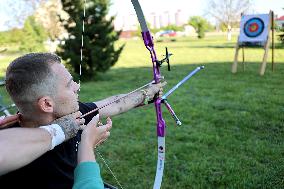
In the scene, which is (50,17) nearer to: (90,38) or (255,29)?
(90,38)

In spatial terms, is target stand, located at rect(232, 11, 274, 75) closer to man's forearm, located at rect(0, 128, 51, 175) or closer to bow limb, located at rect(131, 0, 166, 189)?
bow limb, located at rect(131, 0, 166, 189)

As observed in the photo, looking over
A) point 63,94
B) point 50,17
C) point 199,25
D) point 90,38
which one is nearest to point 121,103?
point 63,94

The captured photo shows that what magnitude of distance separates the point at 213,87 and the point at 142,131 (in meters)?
3.09

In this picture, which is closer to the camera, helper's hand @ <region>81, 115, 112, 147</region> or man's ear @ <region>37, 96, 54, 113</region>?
helper's hand @ <region>81, 115, 112, 147</region>

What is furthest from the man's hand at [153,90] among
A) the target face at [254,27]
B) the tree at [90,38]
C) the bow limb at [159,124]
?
the target face at [254,27]

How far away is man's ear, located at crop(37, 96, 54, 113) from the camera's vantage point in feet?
4.21

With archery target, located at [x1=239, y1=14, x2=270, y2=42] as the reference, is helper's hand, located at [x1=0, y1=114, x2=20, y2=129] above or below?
below

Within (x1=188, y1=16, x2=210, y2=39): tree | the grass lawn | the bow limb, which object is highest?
(x1=188, y1=16, x2=210, y2=39): tree

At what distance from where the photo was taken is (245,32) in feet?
32.5

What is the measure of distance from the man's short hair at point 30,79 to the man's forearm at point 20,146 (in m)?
0.19

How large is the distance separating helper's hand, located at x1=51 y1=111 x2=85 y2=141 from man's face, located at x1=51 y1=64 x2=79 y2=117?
6 centimetres

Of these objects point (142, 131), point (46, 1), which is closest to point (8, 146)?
point (142, 131)

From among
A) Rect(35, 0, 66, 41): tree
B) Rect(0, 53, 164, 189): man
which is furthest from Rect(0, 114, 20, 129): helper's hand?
Rect(35, 0, 66, 41): tree

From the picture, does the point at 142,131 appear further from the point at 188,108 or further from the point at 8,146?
the point at 8,146
